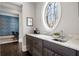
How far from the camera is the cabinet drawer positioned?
1.14m

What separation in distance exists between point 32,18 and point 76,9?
1820 mm

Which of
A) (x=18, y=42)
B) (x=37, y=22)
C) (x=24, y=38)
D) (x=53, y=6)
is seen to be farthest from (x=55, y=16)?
(x=18, y=42)

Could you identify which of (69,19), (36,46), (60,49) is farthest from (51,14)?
(60,49)

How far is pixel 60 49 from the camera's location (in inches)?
52.2

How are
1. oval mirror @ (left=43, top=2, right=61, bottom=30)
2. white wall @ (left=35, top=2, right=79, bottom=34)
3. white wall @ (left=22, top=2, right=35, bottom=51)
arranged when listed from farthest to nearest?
white wall @ (left=22, top=2, right=35, bottom=51)
oval mirror @ (left=43, top=2, right=61, bottom=30)
white wall @ (left=35, top=2, right=79, bottom=34)

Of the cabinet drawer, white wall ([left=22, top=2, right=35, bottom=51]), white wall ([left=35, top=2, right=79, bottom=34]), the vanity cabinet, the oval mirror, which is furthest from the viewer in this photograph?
white wall ([left=22, top=2, right=35, bottom=51])

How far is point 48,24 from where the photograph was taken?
8.54 feet

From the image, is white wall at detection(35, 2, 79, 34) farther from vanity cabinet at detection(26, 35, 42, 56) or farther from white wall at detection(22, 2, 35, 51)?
white wall at detection(22, 2, 35, 51)

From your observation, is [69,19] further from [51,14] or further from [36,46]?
[36,46]

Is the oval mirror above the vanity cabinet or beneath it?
above

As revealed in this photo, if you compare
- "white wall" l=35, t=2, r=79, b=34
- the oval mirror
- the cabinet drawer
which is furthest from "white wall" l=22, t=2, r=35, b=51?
the cabinet drawer

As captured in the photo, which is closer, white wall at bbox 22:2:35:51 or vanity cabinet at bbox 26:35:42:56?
vanity cabinet at bbox 26:35:42:56

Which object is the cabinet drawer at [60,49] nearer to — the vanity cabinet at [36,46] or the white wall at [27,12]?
the vanity cabinet at [36,46]

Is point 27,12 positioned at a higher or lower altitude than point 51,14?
higher
